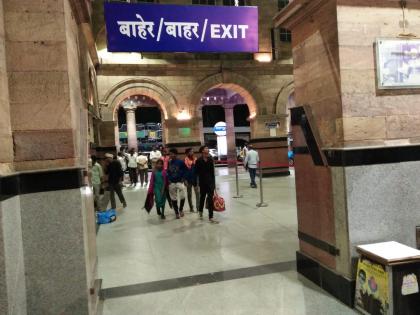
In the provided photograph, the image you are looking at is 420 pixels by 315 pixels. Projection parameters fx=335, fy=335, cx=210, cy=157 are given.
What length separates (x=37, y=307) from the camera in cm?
263

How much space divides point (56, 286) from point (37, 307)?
0.66 feet

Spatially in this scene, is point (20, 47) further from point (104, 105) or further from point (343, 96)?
point (104, 105)

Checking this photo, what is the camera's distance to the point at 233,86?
50.0 feet

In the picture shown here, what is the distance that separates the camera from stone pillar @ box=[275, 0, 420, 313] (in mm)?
3182

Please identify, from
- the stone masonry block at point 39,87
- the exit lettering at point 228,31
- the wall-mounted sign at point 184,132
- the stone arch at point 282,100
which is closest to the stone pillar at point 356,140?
the stone masonry block at point 39,87

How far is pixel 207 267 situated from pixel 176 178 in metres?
3.35

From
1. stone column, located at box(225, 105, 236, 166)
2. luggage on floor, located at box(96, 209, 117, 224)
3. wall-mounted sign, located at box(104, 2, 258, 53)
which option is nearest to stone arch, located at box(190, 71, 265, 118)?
stone column, located at box(225, 105, 236, 166)

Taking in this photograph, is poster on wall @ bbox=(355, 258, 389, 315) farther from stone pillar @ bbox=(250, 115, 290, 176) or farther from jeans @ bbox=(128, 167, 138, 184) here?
stone pillar @ bbox=(250, 115, 290, 176)

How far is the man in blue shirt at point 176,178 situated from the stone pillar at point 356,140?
14.1 ft

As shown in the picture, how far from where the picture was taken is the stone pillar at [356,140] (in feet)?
10.4

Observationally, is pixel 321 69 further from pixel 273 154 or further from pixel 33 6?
pixel 273 154

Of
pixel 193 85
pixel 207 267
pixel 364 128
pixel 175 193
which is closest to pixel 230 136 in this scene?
pixel 193 85

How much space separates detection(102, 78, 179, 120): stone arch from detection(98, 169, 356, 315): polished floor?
716cm

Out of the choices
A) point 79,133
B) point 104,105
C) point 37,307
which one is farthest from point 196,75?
A: point 37,307
